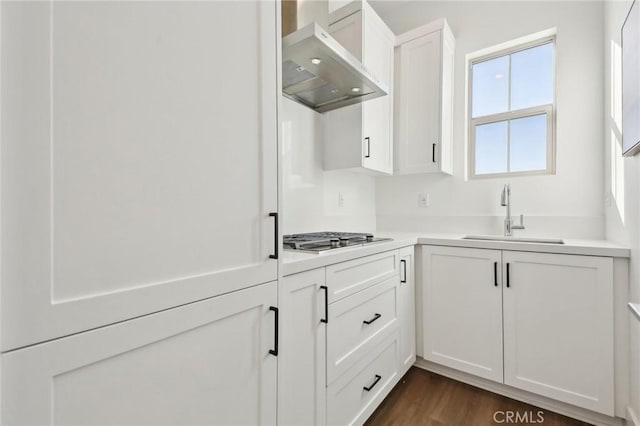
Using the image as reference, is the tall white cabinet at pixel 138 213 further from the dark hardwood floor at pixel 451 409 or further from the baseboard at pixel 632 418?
the baseboard at pixel 632 418

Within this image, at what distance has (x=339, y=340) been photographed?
4.35 feet

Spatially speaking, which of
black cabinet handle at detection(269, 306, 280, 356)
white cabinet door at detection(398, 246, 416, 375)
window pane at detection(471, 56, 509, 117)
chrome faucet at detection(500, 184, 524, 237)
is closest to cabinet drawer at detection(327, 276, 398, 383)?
white cabinet door at detection(398, 246, 416, 375)

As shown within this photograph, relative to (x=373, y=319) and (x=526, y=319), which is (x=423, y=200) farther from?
(x=373, y=319)

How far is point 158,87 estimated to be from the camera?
0.67 m

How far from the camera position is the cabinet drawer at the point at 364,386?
1312 millimetres

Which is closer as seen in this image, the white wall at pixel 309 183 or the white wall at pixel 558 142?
the white wall at pixel 309 183

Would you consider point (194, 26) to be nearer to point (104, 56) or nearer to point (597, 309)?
point (104, 56)

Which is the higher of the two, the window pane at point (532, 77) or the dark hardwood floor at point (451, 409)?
the window pane at point (532, 77)

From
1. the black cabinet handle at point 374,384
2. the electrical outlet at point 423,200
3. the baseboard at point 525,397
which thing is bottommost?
the baseboard at point 525,397

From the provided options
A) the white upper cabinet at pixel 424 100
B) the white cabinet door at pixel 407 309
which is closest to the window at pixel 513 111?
the white upper cabinet at pixel 424 100

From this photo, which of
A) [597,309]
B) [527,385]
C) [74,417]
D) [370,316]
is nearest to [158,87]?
[74,417]

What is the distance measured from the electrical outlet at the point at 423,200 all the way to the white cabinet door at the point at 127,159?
202 centimetres

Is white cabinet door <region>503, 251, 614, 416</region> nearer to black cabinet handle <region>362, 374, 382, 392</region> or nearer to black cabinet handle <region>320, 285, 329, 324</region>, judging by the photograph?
black cabinet handle <region>362, 374, 382, 392</region>

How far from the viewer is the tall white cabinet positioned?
1.61 ft
